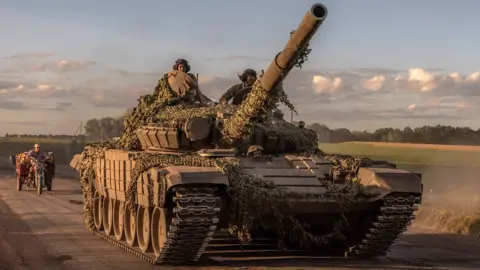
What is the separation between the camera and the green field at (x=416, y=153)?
39812mm

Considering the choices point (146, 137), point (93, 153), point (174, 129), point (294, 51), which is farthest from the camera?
→ point (93, 153)

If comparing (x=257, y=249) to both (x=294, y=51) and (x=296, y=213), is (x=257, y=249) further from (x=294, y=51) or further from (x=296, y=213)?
(x=294, y=51)

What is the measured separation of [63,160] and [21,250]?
51.4 meters

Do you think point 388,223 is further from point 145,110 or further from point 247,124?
point 145,110

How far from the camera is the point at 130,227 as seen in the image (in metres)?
16.1

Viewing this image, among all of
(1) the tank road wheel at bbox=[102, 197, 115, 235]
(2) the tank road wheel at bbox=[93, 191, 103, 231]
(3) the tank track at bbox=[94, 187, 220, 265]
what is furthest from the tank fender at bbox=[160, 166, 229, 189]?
(2) the tank road wheel at bbox=[93, 191, 103, 231]

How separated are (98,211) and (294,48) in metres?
8.27

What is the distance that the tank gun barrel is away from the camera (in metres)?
11.7

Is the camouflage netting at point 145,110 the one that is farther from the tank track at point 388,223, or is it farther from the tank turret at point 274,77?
the tank track at point 388,223

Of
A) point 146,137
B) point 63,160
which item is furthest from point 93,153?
point 63,160

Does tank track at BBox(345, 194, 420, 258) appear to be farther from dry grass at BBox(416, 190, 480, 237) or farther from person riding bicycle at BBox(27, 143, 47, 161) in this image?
person riding bicycle at BBox(27, 143, 47, 161)

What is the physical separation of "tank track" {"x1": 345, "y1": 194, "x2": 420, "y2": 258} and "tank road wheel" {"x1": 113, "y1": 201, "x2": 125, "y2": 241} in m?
4.84

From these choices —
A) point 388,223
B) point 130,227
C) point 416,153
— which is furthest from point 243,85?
point 416,153

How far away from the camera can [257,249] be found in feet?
50.6
